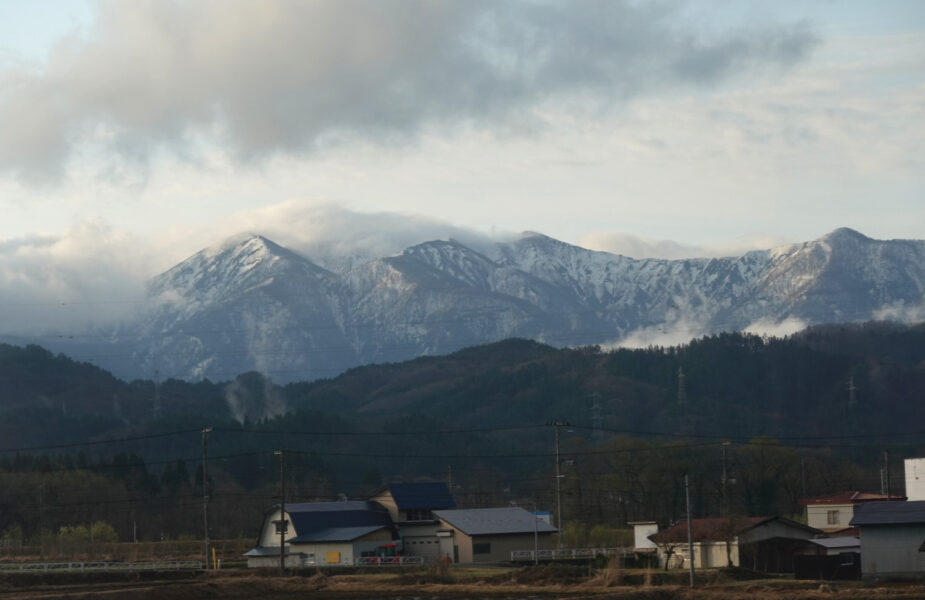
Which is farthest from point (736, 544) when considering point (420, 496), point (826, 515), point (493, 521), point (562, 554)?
Result: point (420, 496)

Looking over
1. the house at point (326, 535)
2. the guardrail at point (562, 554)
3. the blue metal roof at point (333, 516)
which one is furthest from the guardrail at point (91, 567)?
the guardrail at point (562, 554)

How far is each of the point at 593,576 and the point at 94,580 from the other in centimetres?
3228

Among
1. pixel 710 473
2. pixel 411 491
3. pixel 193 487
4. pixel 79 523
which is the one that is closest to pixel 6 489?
pixel 79 523

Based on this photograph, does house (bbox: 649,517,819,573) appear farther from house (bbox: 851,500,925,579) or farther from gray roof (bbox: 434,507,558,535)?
gray roof (bbox: 434,507,558,535)

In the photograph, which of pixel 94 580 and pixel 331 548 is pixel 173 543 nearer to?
pixel 331 548

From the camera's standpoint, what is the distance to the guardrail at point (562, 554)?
314 ft

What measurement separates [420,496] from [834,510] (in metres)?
36.2

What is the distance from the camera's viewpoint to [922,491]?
106 m

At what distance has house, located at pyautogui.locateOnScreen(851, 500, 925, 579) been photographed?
77.2 m

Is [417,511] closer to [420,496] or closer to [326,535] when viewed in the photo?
[420,496]

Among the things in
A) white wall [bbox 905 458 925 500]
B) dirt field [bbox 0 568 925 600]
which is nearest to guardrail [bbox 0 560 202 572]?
dirt field [bbox 0 568 925 600]

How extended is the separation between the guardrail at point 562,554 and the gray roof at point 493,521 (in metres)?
3.18

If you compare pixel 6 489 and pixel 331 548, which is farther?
pixel 6 489

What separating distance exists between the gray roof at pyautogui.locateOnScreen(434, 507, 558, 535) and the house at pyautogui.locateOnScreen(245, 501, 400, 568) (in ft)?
18.3
